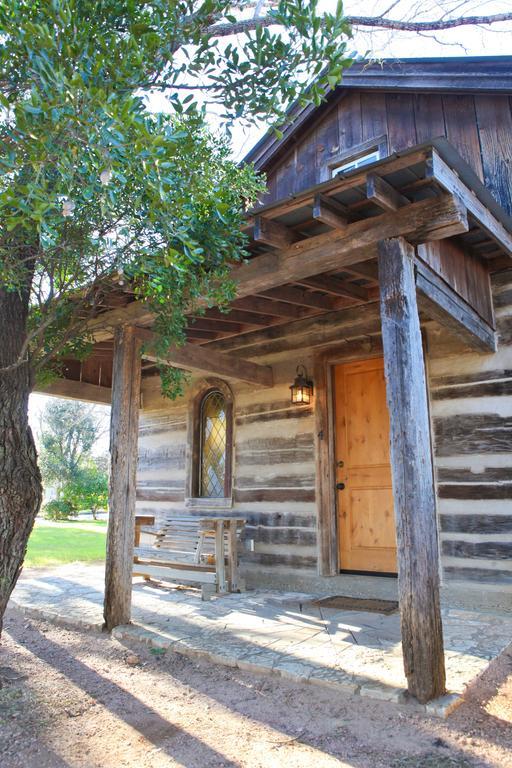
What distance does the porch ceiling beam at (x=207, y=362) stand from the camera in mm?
4895

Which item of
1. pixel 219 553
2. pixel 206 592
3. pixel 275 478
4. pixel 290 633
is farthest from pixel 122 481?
pixel 275 478

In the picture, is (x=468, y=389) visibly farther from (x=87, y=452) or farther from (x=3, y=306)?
(x=87, y=452)

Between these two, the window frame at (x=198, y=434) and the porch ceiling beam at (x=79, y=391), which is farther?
the porch ceiling beam at (x=79, y=391)

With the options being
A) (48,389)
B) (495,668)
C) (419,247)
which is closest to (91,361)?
(48,389)

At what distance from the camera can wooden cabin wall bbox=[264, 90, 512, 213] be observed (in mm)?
5484

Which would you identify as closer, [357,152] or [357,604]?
[357,604]

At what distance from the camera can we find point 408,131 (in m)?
6.34

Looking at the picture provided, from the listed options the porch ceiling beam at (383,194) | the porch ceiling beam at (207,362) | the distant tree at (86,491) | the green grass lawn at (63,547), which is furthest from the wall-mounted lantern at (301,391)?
the distant tree at (86,491)

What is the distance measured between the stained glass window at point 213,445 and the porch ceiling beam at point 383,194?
4.24 m

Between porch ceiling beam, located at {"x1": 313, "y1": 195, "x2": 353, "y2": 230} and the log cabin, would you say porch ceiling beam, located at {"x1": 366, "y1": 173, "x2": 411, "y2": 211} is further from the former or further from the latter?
porch ceiling beam, located at {"x1": 313, "y1": 195, "x2": 353, "y2": 230}

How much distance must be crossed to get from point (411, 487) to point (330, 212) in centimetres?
173

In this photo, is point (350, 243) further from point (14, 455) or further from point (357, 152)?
point (357, 152)

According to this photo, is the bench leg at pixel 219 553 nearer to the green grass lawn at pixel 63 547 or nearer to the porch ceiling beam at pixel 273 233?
the porch ceiling beam at pixel 273 233

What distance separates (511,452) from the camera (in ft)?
15.4
